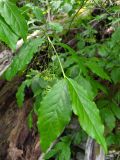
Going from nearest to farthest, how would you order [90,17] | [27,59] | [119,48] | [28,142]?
[27,59], [119,48], [28,142], [90,17]

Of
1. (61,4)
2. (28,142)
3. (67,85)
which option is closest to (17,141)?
(28,142)

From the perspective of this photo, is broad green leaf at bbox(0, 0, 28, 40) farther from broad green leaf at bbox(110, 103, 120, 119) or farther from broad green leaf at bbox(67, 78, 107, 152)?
broad green leaf at bbox(110, 103, 120, 119)

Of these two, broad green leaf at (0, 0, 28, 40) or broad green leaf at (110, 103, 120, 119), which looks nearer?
broad green leaf at (0, 0, 28, 40)

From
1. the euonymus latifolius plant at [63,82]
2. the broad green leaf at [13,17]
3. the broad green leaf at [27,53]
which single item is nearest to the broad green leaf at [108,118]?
the euonymus latifolius plant at [63,82]

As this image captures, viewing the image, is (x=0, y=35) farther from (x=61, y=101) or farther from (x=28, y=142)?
(x=28, y=142)

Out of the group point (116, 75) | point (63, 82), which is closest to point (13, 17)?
point (63, 82)

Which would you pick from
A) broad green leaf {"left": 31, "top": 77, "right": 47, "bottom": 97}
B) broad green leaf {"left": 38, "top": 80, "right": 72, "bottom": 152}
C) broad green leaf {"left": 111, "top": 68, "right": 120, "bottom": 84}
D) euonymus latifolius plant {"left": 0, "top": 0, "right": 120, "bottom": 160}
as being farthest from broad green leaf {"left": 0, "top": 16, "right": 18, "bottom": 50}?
broad green leaf {"left": 111, "top": 68, "right": 120, "bottom": 84}

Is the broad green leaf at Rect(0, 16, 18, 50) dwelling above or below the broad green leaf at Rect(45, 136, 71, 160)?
above
